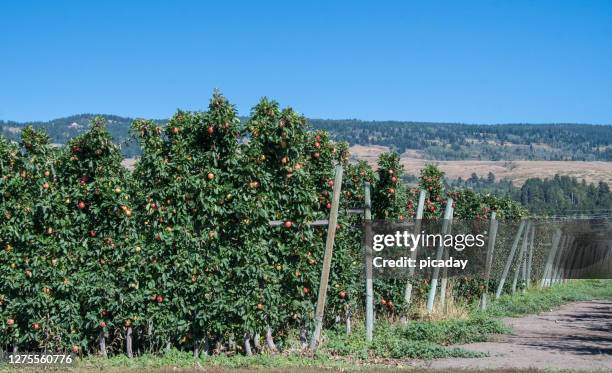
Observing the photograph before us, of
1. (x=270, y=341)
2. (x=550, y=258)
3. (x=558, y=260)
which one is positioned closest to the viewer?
(x=270, y=341)

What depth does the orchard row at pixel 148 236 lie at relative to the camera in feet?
33.8

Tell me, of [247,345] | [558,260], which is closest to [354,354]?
[247,345]

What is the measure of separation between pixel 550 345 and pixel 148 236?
6339 mm

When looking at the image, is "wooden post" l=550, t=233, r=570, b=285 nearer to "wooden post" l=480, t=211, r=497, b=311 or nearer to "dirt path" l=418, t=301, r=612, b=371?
"wooden post" l=480, t=211, r=497, b=311

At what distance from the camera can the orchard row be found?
33.8 feet

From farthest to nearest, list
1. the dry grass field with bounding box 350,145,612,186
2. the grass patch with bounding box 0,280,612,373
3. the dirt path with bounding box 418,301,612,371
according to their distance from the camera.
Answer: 1. the dry grass field with bounding box 350,145,612,186
2. the dirt path with bounding box 418,301,612,371
3. the grass patch with bounding box 0,280,612,373

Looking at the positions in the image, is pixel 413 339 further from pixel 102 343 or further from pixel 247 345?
pixel 102 343

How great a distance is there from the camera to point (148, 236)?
412 inches

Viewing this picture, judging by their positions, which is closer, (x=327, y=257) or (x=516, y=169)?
(x=327, y=257)

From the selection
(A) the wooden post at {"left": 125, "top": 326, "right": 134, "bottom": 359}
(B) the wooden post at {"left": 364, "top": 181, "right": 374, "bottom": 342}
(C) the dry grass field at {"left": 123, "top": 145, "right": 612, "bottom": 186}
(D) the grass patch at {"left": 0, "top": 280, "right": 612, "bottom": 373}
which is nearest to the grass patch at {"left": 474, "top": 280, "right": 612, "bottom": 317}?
(D) the grass patch at {"left": 0, "top": 280, "right": 612, "bottom": 373}

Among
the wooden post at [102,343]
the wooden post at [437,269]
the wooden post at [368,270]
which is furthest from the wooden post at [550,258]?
the wooden post at [102,343]

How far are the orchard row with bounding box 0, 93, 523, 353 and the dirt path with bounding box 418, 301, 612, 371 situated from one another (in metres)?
2.79

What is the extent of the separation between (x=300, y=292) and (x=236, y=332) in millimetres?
1091

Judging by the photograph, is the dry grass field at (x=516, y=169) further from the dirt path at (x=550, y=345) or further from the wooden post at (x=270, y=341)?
the wooden post at (x=270, y=341)
